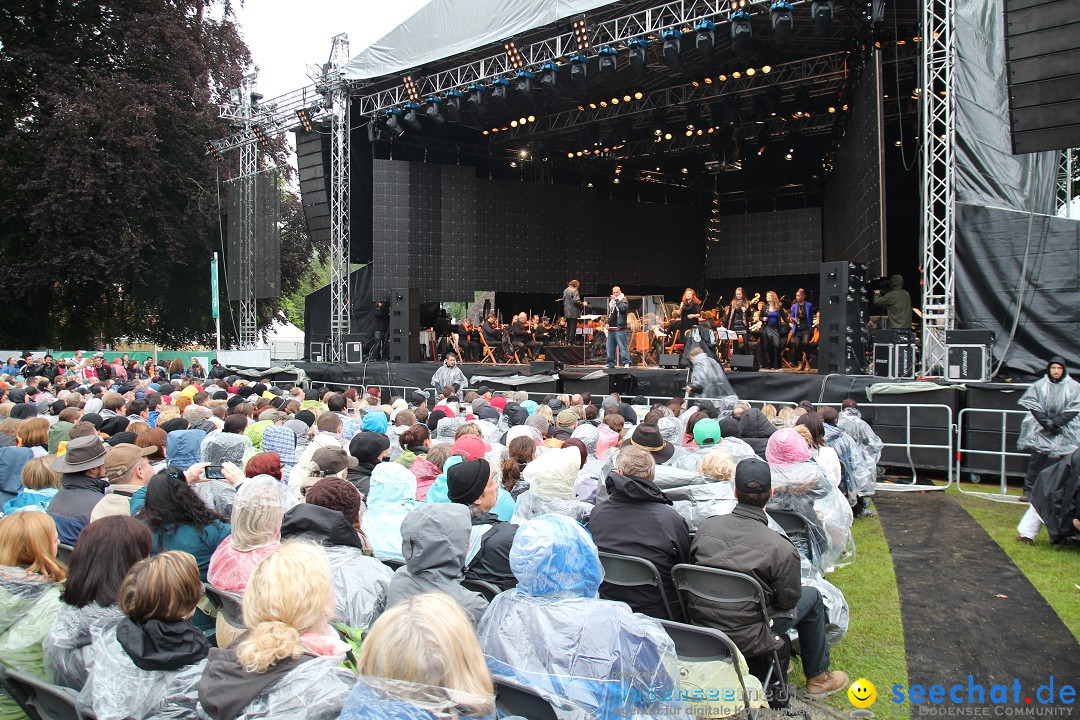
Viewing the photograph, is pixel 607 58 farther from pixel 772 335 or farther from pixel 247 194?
pixel 247 194

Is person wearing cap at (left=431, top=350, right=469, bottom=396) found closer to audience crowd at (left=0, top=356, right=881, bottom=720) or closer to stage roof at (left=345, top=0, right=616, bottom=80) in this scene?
stage roof at (left=345, top=0, right=616, bottom=80)

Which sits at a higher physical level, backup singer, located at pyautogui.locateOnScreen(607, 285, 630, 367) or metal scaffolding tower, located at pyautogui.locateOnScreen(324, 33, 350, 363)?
metal scaffolding tower, located at pyautogui.locateOnScreen(324, 33, 350, 363)

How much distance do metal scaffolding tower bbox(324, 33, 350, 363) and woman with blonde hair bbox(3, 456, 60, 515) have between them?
1319 centimetres

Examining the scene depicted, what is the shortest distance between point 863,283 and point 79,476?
33.4ft

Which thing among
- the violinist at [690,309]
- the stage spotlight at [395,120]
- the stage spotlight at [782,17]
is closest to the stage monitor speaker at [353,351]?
the stage spotlight at [395,120]

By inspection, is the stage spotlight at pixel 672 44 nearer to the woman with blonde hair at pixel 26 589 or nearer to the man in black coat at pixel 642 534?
the man in black coat at pixel 642 534

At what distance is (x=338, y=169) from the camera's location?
1772 cm

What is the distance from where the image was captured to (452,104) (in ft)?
51.1

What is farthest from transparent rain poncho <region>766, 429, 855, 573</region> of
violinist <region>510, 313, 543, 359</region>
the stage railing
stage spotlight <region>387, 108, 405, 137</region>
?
stage spotlight <region>387, 108, 405, 137</region>

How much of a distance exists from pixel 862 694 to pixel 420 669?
284 centimetres

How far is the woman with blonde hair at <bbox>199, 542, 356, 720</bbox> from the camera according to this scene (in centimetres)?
192

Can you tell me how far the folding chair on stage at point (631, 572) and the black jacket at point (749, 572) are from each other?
144mm

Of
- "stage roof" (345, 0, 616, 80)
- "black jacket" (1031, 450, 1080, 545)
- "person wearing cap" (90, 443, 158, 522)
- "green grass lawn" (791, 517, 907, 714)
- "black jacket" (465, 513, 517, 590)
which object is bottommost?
"green grass lawn" (791, 517, 907, 714)

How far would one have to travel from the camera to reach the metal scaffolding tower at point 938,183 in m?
9.70
